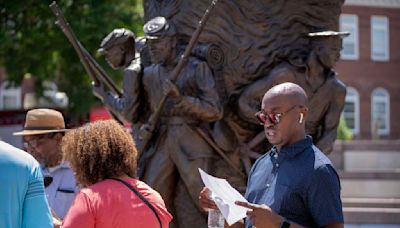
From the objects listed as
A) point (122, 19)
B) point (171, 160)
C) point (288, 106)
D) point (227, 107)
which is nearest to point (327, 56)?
point (227, 107)

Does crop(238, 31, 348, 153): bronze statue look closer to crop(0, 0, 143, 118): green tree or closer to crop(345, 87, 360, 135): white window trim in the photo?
crop(0, 0, 143, 118): green tree

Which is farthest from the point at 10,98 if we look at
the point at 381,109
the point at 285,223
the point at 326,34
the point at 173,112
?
the point at 285,223

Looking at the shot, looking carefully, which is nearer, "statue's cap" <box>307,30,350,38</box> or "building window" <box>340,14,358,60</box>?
"statue's cap" <box>307,30,350,38</box>

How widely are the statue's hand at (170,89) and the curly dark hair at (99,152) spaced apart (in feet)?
10.0

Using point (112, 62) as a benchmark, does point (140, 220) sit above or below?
below

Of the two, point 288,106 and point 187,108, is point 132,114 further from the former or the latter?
point 288,106

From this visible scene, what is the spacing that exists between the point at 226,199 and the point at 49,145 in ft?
8.19

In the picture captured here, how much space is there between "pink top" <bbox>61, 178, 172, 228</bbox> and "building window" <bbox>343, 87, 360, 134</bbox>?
40605 mm

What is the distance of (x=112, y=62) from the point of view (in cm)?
857

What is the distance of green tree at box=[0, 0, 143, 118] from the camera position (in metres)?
17.3

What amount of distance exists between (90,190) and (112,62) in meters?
4.46

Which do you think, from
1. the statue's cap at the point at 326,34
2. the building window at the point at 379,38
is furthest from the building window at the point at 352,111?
the statue's cap at the point at 326,34

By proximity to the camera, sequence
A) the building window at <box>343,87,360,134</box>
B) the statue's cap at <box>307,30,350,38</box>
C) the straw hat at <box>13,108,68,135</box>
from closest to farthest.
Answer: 1. the straw hat at <box>13,108,68,135</box>
2. the statue's cap at <box>307,30,350,38</box>
3. the building window at <box>343,87,360,134</box>

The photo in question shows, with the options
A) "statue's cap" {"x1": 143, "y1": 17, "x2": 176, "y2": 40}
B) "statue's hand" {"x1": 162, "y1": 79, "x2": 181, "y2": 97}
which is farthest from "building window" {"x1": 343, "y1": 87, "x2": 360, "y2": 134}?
"statue's hand" {"x1": 162, "y1": 79, "x2": 181, "y2": 97}
